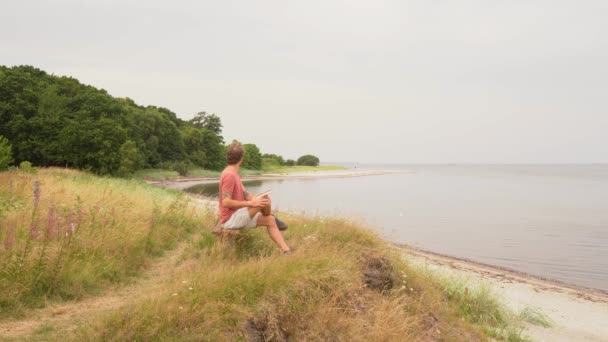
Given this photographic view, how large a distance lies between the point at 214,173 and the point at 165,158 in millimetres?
11316

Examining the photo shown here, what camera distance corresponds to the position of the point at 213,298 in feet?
15.5

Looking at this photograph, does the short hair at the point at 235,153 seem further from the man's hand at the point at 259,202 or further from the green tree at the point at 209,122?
the green tree at the point at 209,122

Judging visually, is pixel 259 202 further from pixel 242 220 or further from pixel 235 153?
pixel 235 153

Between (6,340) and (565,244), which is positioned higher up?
(6,340)

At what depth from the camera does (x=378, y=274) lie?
7199 millimetres

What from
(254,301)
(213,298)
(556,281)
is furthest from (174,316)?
(556,281)

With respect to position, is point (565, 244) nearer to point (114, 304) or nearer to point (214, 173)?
point (114, 304)

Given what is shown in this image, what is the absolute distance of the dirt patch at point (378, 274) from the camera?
275 inches

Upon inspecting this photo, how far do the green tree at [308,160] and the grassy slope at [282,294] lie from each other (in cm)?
16633

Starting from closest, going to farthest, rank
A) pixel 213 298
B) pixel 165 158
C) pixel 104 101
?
pixel 213 298 → pixel 104 101 → pixel 165 158

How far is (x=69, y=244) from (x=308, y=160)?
172591 millimetres

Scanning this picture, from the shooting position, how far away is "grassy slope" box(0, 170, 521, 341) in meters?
4.38

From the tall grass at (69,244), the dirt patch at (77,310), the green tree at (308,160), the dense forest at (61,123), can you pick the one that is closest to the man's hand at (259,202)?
the dirt patch at (77,310)

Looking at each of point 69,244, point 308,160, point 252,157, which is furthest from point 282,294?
point 308,160
